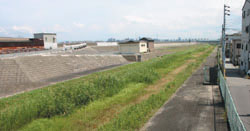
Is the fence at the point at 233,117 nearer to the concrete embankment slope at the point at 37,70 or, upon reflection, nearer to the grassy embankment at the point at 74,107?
the grassy embankment at the point at 74,107

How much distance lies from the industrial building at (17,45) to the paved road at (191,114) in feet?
110

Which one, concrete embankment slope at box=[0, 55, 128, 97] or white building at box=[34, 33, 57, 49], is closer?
concrete embankment slope at box=[0, 55, 128, 97]

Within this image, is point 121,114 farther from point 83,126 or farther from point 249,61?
point 249,61

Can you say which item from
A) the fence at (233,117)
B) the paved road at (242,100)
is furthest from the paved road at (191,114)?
the paved road at (242,100)

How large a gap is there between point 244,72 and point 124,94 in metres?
16.9

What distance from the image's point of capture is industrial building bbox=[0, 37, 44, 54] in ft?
112

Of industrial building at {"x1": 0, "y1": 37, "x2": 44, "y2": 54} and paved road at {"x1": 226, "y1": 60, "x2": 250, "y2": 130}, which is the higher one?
industrial building at {"x1": 0, "y1": 37, "x2": 44, "y2": 54}

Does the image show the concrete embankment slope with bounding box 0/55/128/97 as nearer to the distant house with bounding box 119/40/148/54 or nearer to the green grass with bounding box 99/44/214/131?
the green grass with bounding box 99/44/214/131

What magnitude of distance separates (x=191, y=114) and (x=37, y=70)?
21.4 metres

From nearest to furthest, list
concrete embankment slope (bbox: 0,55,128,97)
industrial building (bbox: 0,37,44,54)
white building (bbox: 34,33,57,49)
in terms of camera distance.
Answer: concrete embankment slope (bbox: 0,55,128,97), industrial building (bbox: 0,37,44,54), white building (bbox: 34,33,57,49)

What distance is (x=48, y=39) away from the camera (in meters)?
50.5

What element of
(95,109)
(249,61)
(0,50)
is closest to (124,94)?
(95,109)

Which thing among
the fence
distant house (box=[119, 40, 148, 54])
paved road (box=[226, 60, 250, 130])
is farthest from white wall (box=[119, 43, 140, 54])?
the fence

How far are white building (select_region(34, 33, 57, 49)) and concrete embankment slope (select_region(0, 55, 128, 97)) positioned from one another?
1982 centimetres
